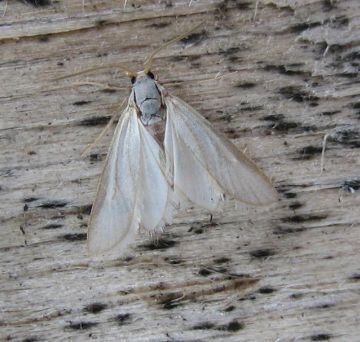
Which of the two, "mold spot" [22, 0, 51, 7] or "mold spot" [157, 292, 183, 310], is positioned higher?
"mold spot" [22, 0, 51, 7]

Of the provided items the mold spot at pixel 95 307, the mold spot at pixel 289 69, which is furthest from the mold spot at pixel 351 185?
the mold spot at pixel 95 307

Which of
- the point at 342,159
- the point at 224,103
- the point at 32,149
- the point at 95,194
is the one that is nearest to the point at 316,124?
the point at 342,159

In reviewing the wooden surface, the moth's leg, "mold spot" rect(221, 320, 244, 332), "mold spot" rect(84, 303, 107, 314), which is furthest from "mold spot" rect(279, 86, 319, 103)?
"mold spot" rect(84, 303, 107, 314)

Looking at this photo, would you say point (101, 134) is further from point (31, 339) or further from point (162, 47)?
point (31, 339)

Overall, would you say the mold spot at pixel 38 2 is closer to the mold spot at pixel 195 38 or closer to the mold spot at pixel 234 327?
the mold spot at pixel 195 38

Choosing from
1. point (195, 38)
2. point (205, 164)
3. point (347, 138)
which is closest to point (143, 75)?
point (195, 38)

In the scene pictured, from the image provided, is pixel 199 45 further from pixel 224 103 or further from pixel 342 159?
pixel 342 159

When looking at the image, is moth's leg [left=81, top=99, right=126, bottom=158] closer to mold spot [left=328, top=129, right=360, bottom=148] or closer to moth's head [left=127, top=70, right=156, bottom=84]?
moth's head [left=127, top=70, right=156, bottom=84]
